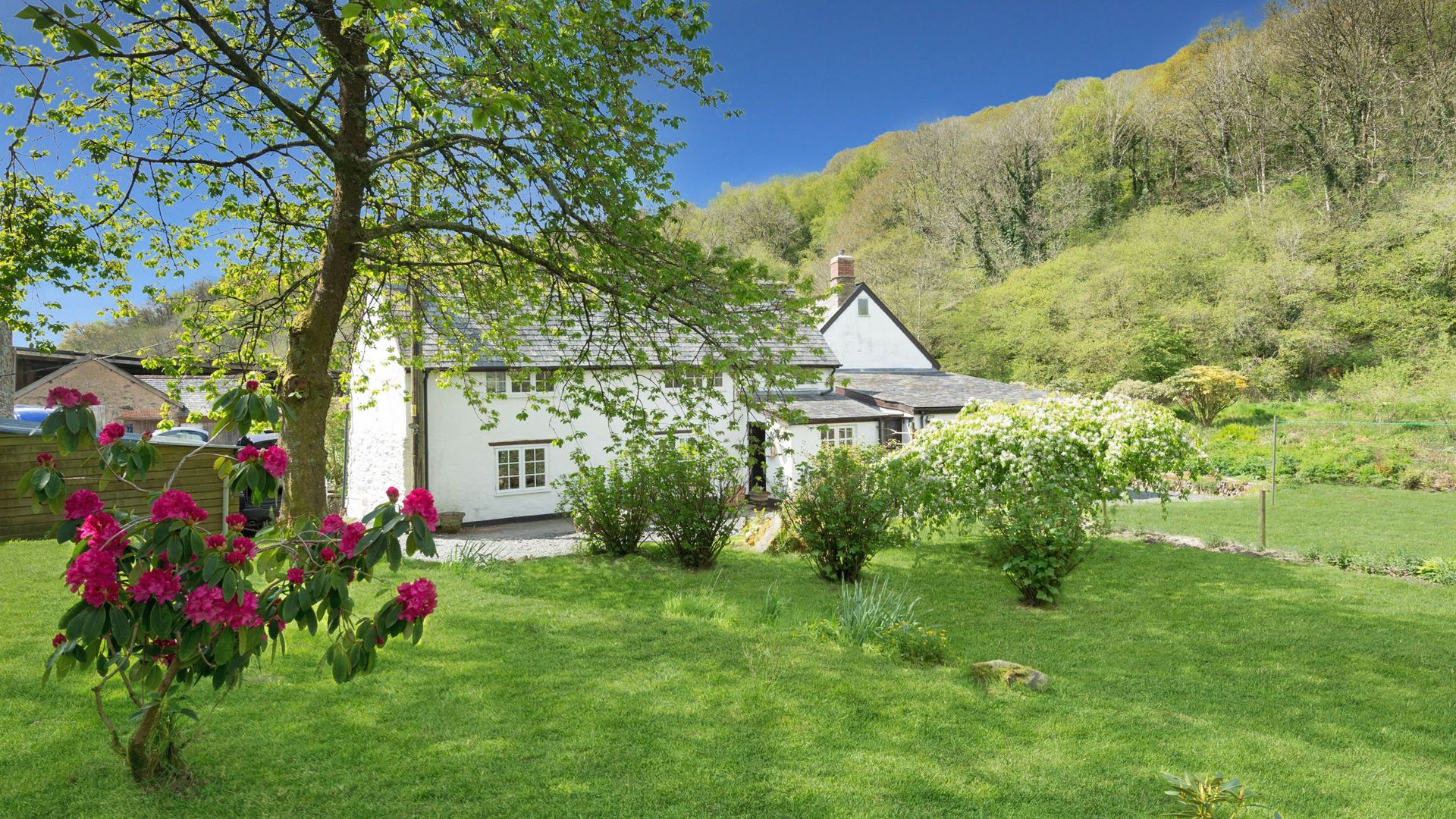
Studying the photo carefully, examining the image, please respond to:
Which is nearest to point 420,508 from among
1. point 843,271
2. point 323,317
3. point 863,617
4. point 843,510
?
point 863,617

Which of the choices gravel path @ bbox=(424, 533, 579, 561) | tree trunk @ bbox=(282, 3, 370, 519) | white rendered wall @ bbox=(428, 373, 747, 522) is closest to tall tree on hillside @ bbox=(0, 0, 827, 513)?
tree trunk @ bbox=(282, 3, 370, 519)

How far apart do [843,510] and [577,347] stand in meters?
6.01

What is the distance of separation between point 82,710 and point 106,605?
2873 mm

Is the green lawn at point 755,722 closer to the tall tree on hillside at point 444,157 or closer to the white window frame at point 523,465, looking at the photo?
the tall tree on hillside at point 444,157

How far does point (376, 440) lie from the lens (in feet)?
60.8

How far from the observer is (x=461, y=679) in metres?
5.41

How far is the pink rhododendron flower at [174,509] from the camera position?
2.60 m

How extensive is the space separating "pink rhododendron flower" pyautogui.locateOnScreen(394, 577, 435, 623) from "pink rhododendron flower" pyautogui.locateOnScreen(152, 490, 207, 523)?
0.77 metres

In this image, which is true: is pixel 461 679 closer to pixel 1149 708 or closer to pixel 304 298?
pixel 1149 708

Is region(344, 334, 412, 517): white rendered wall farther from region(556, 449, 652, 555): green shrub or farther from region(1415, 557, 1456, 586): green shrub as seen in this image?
region(1415, 557, 1456, 586): green shrub

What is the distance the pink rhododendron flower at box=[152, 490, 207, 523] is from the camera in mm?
2603

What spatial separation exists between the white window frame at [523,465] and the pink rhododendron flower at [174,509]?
1564cm

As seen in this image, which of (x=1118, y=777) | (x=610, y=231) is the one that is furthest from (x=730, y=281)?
(x=1118, y=777)

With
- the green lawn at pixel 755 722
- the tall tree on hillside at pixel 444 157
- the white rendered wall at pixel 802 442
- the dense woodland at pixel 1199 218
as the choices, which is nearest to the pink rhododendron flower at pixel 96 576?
the green lawn at pixel 755 722
